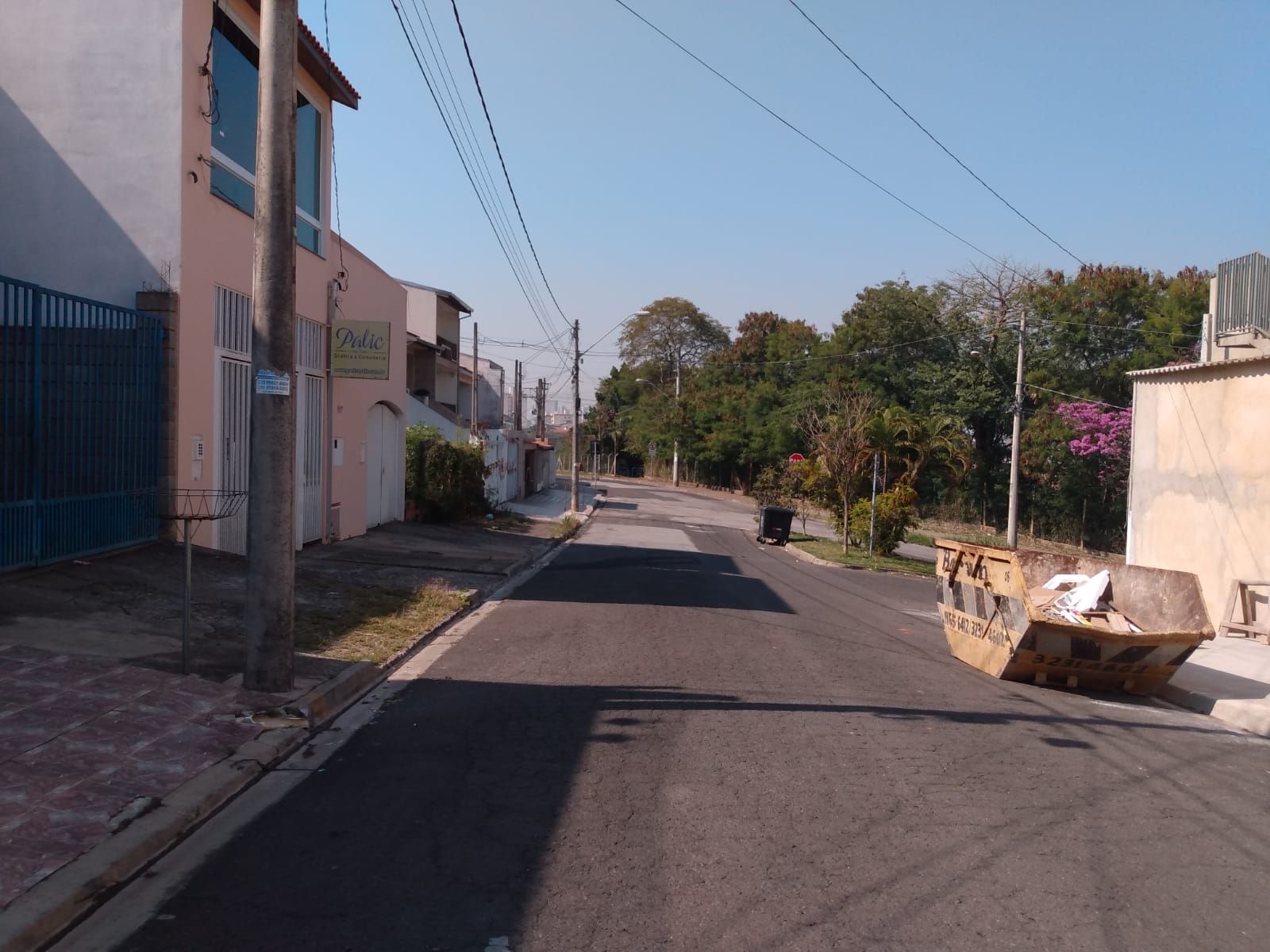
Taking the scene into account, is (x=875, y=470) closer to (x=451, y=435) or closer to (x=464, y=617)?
(x=451, y=435)

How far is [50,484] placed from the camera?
398 inches

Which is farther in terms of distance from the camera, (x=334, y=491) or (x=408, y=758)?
(x=334, y=491)

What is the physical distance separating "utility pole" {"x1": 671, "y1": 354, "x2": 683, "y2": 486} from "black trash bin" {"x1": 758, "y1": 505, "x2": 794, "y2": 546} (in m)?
38.0

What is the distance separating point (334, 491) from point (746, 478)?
50322 mm

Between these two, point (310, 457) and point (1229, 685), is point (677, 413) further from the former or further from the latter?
point (1229, 685)

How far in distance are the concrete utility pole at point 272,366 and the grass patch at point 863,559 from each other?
19970 mm

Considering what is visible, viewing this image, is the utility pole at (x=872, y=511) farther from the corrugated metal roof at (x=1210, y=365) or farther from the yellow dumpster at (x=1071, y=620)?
the yellow dumpster at (x=1071, y=620)

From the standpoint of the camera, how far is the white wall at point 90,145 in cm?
1200

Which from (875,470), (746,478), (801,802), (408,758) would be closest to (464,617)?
(408,758)

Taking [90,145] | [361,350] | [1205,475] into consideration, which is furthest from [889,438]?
[90,145]

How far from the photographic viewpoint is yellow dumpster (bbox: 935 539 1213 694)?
370 inches

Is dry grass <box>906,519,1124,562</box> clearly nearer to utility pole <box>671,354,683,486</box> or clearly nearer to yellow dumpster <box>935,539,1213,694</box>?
utility pole <box>671,354,683,486</box>

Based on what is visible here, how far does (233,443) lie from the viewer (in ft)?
44.5

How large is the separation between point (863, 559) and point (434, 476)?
36.4 ft
